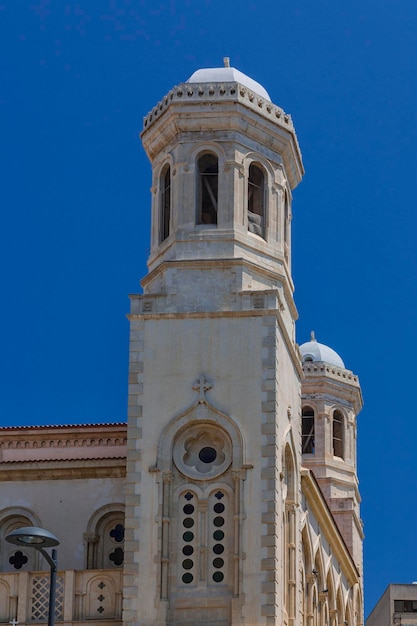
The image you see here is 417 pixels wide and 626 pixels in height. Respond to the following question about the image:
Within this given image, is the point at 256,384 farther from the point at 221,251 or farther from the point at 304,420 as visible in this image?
the point at 304,420

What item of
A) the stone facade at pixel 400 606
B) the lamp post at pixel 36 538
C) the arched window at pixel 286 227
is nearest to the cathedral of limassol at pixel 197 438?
the arched window at pixel 286 227

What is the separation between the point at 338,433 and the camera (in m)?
70.8

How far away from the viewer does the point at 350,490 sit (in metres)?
70.1

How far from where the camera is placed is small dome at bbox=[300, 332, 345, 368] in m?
71.0

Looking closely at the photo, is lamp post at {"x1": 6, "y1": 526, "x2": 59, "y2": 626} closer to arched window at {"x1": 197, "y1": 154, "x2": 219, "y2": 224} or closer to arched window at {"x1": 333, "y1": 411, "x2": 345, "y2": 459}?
arched window at {"x1": 197, "y1": 154, "x2": 219, "y2": 224}

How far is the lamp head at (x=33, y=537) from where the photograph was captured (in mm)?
31469

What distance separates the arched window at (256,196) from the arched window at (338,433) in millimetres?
24116

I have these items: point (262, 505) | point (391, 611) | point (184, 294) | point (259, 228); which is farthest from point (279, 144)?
point (391, 611)

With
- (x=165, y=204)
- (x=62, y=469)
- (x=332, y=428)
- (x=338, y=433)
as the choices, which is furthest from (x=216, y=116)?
(x=338, y=433)

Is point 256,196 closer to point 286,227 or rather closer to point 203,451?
point 286,227

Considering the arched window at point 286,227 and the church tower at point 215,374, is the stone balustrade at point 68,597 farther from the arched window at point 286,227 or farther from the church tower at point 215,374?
the arched window at point 286,227

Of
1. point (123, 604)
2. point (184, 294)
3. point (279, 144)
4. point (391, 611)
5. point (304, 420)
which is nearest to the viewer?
point (123, 604)

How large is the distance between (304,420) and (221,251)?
2510 centimetres

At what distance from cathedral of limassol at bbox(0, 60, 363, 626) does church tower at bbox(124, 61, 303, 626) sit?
0.05 meters
